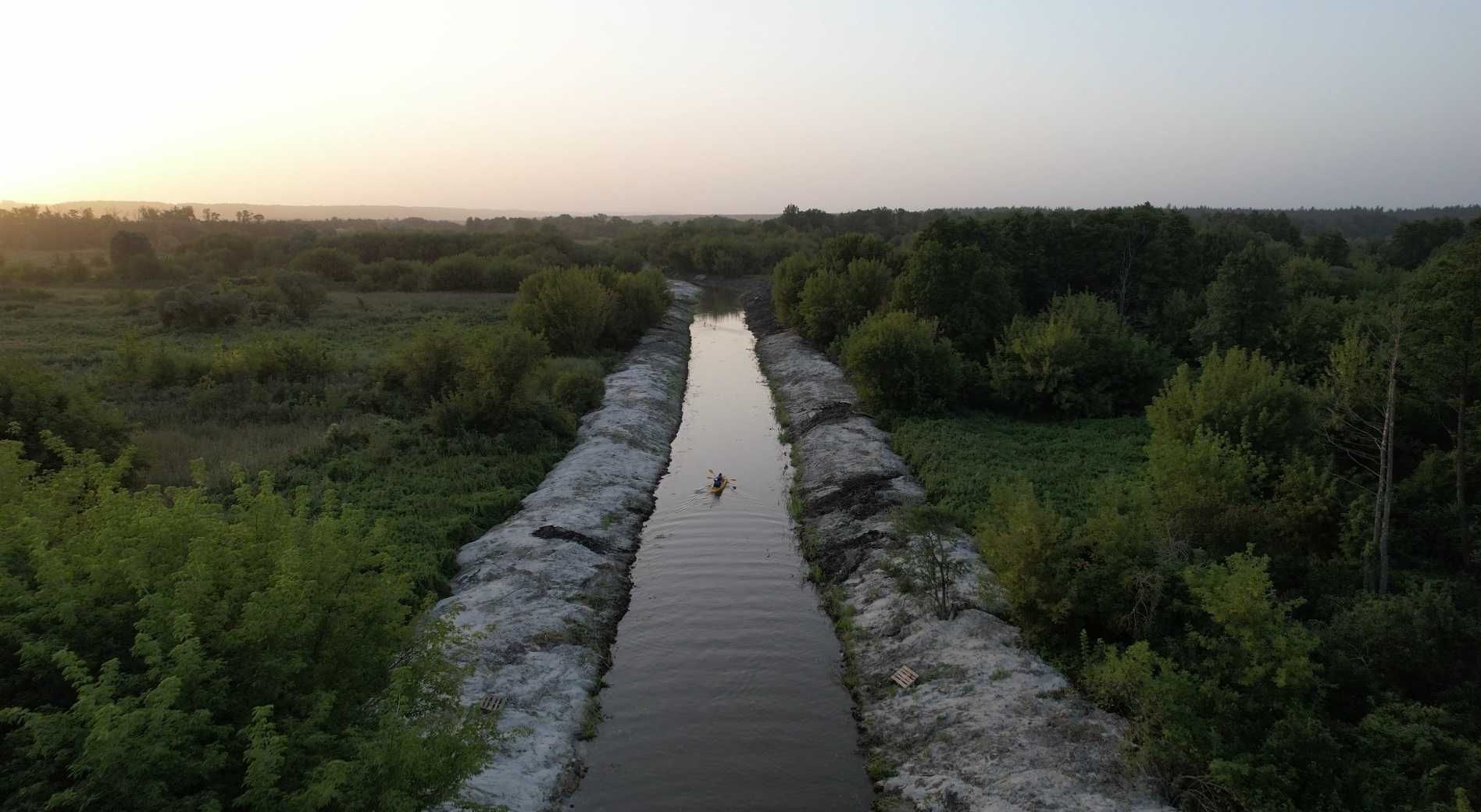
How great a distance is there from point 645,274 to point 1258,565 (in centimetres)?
5031

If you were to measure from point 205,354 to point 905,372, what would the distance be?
3010cm

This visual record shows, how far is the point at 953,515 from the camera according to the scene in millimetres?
20266

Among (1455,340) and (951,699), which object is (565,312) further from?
(1455,340)

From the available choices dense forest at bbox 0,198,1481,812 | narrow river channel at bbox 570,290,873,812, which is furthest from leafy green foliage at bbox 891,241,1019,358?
narrow river channel at bbox 570,290,873,812

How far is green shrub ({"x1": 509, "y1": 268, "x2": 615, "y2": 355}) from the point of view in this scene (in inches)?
1736

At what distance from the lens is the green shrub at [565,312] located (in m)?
44.1

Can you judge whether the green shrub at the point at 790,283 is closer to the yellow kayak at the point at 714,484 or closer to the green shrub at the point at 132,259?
the yellow kayak at the point at 714,484

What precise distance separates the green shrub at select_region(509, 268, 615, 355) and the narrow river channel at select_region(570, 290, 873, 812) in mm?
20281

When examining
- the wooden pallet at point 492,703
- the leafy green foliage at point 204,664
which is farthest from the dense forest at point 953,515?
the wooden pallet at point 492,703

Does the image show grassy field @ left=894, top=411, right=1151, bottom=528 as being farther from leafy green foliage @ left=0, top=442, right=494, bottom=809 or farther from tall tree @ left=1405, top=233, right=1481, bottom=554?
leafy green foliage @ left=0, top=442, right=494, bottom=809

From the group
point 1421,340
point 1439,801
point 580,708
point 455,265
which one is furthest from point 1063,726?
point 455,265

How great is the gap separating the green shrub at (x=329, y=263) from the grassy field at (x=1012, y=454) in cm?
6994

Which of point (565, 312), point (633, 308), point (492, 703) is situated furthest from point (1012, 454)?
point (633, 308)

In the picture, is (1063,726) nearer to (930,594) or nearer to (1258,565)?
(1258,565)
